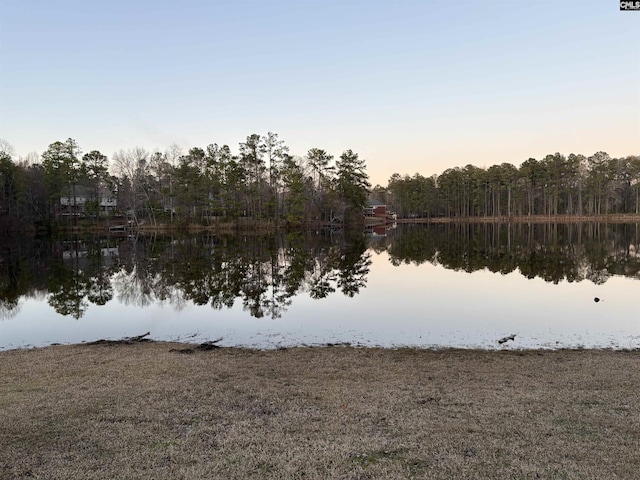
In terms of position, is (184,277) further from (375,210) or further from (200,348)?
(375,210)

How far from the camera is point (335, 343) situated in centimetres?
Answer: 1219

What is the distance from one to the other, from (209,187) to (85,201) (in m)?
23.0

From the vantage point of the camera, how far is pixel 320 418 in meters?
5.98

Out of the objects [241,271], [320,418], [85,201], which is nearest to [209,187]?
[85,201]

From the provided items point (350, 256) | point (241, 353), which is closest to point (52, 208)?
point (350, 256)

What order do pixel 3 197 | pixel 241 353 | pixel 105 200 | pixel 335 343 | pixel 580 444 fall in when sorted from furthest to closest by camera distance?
pixel 105 200 < pixel 3 197 < pixel 335 343 < pixel 241 353 < pixel 580 444

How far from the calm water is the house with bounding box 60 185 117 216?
1794 inches

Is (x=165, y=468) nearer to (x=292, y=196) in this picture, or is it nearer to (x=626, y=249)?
(x=626, y=249)

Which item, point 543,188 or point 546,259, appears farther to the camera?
point 543,188

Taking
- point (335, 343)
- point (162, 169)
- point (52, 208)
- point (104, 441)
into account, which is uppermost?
point (162, 169)

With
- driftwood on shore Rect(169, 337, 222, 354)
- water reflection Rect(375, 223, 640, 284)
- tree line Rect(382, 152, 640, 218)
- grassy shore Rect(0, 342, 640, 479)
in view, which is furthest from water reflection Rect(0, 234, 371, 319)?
tree line Rect(382, 152, 640, 218)

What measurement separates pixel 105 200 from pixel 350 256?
253 ft

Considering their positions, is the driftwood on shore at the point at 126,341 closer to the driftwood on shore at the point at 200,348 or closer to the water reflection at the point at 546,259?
the driftwood on shore at the point at 200,348

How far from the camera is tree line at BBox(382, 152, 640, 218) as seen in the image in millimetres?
93750
